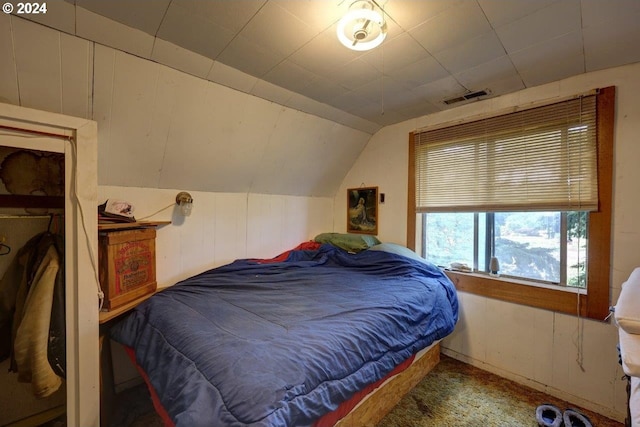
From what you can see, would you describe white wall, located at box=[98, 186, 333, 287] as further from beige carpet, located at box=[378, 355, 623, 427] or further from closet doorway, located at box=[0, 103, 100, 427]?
beige carpet, located at box=[378, 355, 623, 427]

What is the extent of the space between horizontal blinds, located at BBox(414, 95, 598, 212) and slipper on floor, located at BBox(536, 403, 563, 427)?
1357mm

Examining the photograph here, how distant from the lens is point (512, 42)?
61.7 inches

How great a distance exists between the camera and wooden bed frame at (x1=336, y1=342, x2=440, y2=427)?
145cm

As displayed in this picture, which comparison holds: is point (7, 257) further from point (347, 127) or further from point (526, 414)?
point (526, 414)

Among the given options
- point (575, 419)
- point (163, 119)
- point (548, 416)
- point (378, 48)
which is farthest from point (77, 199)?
point (575, 419)

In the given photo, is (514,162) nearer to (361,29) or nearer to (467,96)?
(467,96)

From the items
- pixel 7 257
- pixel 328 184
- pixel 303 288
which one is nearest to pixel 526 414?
pixel 303 288

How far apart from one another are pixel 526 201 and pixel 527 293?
727 millimetres

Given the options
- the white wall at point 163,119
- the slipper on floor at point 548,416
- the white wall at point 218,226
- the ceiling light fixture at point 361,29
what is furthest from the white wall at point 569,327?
the white wall at point 218,226

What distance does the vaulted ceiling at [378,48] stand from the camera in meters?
1.30

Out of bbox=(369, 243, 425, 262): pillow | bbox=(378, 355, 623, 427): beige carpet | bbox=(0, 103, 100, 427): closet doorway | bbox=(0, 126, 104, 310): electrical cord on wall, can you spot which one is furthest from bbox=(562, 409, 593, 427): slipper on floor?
bbox=(0, 126, 104, 310): electrical cord on wall

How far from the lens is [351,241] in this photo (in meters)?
3.04

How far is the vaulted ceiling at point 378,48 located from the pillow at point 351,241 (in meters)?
1.51

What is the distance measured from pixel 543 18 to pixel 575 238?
5.08ft
